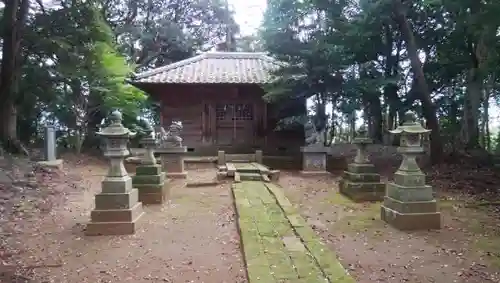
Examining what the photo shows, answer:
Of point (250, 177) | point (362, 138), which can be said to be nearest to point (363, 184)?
point (362, 138)

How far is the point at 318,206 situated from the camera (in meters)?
7.62

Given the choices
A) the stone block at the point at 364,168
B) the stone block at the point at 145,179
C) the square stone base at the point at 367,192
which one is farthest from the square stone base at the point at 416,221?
the stone block at the point at 145,179

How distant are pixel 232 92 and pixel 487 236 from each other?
11.3 m

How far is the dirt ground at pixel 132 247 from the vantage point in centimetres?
420

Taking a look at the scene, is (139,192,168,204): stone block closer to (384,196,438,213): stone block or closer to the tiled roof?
(384,196,438,213): stone block

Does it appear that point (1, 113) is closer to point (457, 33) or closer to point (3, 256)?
point (3, 256)

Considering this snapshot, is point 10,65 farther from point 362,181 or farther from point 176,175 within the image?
point 362,181

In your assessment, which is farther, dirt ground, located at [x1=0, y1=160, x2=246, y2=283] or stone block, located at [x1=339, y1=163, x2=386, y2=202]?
stone block, located at [x1=339, y1=163, x2=386, y2=202]

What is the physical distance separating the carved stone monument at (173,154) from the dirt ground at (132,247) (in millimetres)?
2943

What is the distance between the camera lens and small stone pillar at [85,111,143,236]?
574 cm

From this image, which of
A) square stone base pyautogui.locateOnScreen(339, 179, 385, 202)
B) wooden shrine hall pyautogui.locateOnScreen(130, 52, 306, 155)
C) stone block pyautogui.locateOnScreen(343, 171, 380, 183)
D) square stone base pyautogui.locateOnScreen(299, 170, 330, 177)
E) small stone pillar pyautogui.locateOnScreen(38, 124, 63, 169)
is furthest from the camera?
wooden shrine hall pyautogui.locateOnScreen(130, 52, 306, 155)

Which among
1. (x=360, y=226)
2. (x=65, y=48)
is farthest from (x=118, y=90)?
(x=360, y=226)

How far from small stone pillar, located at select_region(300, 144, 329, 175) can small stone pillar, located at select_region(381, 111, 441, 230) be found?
19.7 feet

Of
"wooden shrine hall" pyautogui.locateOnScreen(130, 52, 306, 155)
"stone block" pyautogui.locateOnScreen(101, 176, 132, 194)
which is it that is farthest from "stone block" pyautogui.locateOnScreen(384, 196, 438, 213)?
"wooden shrine hall" pyautogui.locateOnScreen(130, 52, 306, 155)
